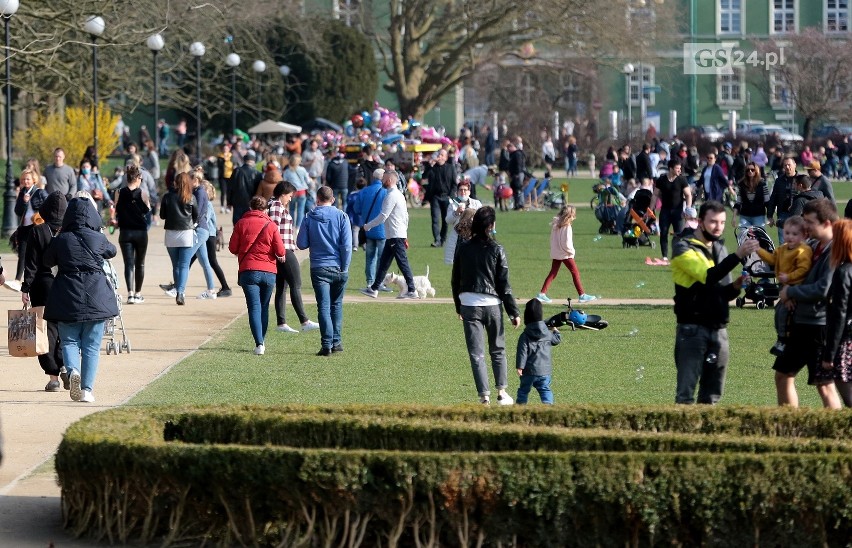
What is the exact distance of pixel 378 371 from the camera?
12.9 m

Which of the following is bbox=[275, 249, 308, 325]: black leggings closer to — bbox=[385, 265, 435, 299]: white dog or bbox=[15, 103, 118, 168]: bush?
bbox=[385, 265, 435, 299]: white dog

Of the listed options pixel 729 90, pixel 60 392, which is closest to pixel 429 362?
pixel 60 392

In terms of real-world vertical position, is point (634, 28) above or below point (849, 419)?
above

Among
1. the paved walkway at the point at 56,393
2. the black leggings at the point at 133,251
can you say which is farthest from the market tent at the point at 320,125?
the black leggings at the point at 133,251

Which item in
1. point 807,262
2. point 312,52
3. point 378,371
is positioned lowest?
point 378,371

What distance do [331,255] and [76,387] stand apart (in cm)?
360

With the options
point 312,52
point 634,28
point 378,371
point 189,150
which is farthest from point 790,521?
point 312,52

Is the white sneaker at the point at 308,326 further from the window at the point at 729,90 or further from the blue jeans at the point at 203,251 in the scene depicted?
the window at the point at 729,90

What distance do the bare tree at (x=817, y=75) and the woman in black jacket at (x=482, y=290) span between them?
59.1 meters

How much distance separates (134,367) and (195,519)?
19.6ft

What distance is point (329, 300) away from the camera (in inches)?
544

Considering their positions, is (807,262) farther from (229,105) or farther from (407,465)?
(229,105)

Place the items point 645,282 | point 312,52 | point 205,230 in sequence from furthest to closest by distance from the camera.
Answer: point 312,52 → point 645,282 → point 205,230

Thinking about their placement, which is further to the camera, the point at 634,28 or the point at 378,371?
the point at 634,28
